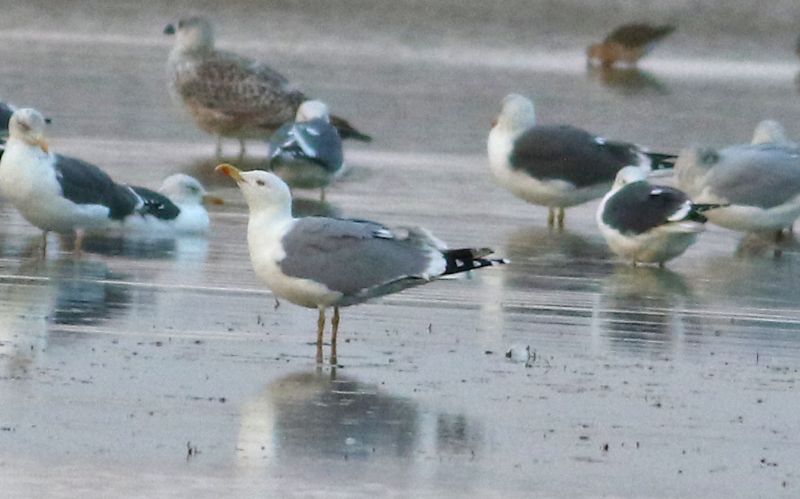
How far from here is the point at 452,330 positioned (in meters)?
10.7

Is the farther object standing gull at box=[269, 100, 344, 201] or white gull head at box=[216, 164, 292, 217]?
standing gull at box=[269, 100, 344, 201]

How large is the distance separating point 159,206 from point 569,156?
11.0 feet

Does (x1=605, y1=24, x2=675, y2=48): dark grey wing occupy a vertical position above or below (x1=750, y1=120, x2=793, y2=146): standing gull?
above

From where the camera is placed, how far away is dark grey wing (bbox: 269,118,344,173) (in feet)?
53.2

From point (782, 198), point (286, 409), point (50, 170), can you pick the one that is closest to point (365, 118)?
point (782, 198)

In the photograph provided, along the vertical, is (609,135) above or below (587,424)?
above

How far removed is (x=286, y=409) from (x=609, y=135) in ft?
43.4

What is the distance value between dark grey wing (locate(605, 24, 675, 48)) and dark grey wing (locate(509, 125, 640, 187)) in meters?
16.6

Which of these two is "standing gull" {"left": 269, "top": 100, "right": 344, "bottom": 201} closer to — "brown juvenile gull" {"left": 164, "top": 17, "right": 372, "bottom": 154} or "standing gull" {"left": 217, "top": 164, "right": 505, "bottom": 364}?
"brown juvenile gull" {"left": 164, "top": 17, "right": 372, "bottom": 154}

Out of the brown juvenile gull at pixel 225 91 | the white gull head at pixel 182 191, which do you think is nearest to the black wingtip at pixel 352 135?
the brown juvenile gull at pixel 225 91

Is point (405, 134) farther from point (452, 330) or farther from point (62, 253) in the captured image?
point (452, 330)

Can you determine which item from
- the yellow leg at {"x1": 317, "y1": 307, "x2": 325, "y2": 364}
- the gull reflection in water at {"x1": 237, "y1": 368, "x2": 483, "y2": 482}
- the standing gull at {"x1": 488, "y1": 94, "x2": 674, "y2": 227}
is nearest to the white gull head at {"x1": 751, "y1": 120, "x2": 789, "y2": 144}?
the standing gull at {"x1": 488, "y1": 94, "x2": 674, "y2": 227}

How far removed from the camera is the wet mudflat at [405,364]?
7.75 metres

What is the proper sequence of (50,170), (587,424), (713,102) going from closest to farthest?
(587,424), (50,170), (713,102)
